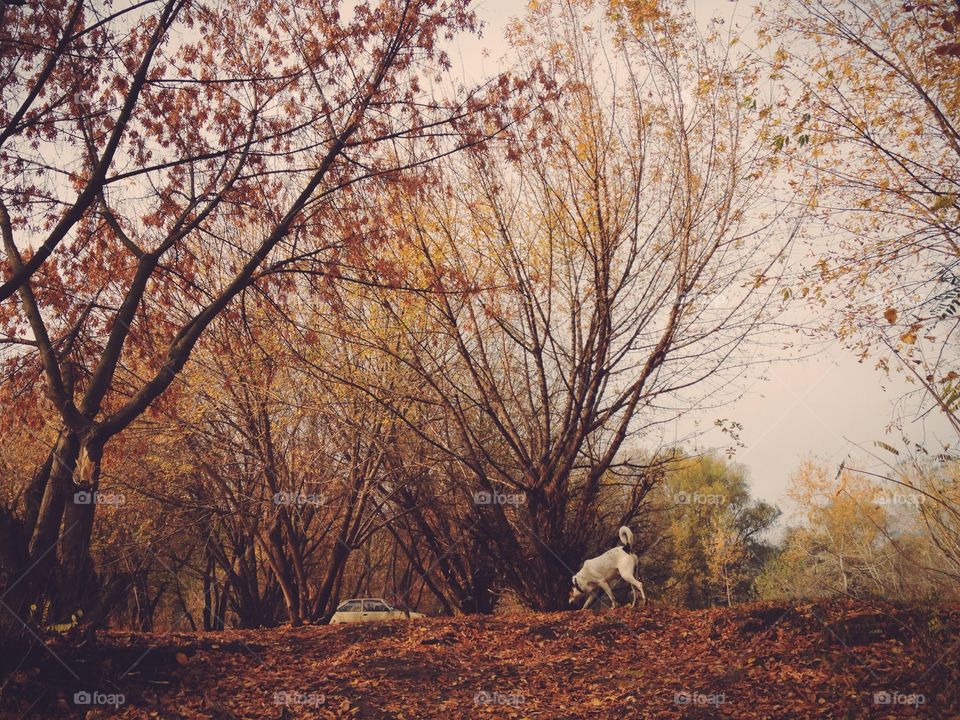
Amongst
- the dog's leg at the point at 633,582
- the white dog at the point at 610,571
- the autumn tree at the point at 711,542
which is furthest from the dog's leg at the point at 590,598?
the autumn tree at the point at 711,542

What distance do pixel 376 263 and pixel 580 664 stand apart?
5054 mm

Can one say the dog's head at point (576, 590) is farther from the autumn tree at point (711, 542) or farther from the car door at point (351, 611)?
the autumn tree at point (711, 542)

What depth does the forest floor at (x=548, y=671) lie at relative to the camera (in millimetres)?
5488

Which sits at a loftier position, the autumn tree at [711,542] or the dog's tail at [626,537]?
the dog's tail at [626,537]

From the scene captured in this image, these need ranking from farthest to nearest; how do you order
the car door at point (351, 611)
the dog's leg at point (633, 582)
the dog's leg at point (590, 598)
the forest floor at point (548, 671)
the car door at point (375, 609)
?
the car door at point (375, 609) < the car door at point (351, 611) < the dog's leg at point (590, 598) < the dog's leg at point (633, 582) < the forest floor at point (548, 671)

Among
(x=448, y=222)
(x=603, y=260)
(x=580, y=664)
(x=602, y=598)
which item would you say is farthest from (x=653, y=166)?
(x=580, y=664)

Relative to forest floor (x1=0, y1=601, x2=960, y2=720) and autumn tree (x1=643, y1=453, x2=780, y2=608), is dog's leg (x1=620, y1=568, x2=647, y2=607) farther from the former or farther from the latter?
autumn tree (x1=643, y1=453, x2=780, y2=608)

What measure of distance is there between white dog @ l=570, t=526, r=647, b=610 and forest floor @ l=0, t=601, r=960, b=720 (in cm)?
78

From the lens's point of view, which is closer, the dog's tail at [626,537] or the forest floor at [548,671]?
the forest floor at [548,671]

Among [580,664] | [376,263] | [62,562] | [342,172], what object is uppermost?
[342,172]

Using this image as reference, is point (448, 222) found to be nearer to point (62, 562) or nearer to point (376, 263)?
point (376, 263)

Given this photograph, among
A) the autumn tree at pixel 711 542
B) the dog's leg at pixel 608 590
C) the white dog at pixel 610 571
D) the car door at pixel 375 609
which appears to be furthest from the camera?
the autumn tree at pixel 711 542

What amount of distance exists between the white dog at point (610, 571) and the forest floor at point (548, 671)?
779 mm

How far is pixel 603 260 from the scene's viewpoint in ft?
32.1
